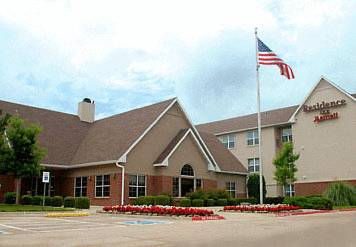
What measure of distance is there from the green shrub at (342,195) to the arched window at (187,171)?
1102cm

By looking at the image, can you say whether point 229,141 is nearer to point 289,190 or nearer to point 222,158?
point 289,190

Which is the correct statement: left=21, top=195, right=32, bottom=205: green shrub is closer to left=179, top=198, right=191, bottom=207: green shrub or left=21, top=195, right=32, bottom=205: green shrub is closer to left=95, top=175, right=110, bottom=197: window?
left=95, top=175, right=110, bottom=197: window

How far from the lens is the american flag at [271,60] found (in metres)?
28.9

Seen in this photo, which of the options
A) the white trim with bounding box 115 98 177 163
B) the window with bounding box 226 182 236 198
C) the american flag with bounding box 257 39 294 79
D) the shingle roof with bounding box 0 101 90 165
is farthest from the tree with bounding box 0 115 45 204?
the window with bounding box 226 182 236 198

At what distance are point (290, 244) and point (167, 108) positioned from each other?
85.1 ft

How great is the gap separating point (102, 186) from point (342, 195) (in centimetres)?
1857

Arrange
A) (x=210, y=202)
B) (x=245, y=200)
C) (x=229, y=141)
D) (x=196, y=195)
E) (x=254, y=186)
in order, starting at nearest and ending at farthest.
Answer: (x=210, y=202) → (x=196, y=195) → (x=245, y=200) → (x=254, y=186) → (x=229, y=141)

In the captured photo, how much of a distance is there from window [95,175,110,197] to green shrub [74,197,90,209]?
3588 millimetres

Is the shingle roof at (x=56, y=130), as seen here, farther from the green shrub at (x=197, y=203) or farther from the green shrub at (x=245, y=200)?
the green shrub at (x=245, y=200)

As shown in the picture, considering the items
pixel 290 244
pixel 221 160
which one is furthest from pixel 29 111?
pixel 290 244

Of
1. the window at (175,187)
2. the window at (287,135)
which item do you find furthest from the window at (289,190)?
the window at (175,187)

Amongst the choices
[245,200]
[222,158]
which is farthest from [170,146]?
[245,200]

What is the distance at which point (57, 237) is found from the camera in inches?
493

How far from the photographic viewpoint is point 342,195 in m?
33.5
